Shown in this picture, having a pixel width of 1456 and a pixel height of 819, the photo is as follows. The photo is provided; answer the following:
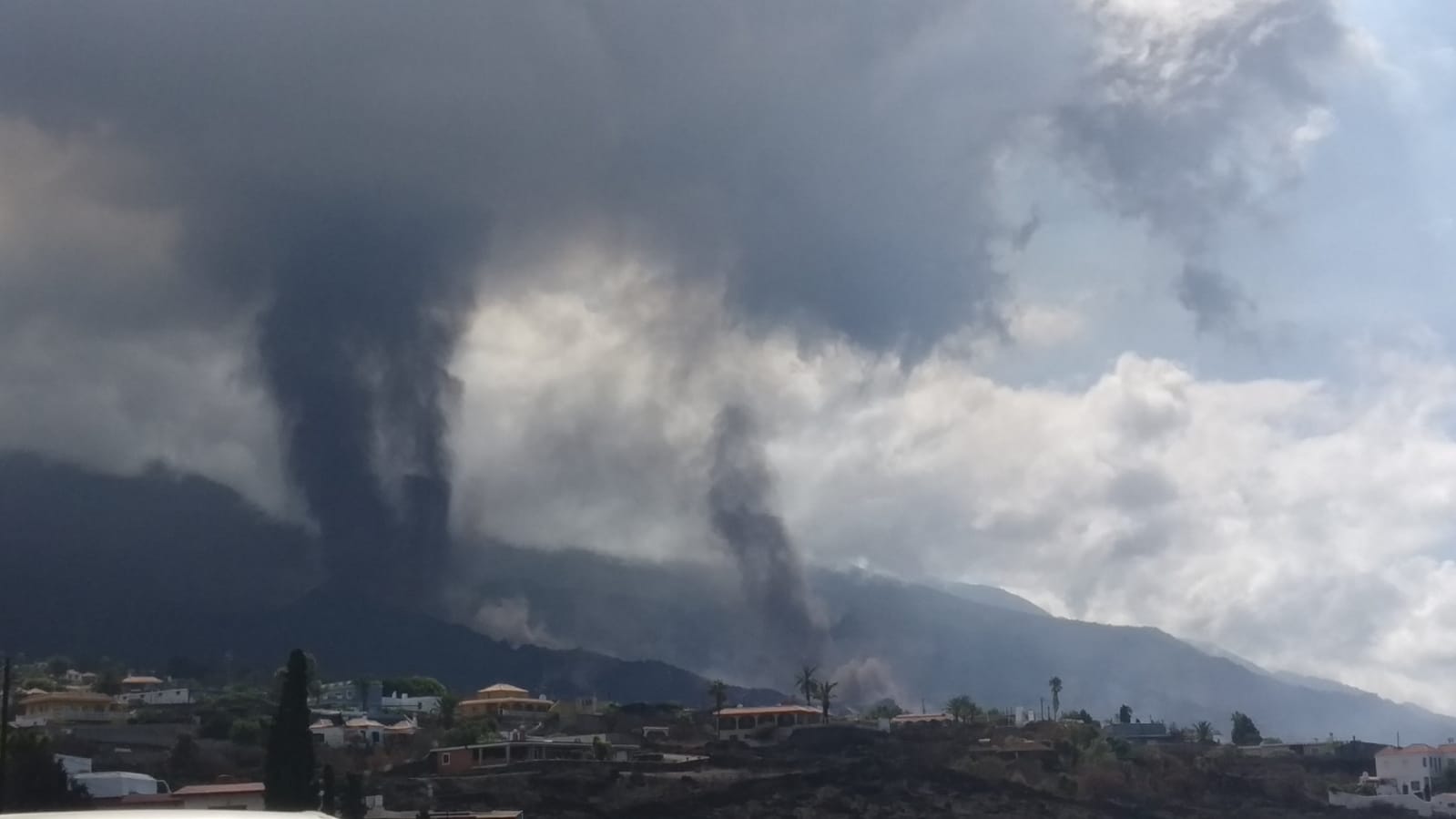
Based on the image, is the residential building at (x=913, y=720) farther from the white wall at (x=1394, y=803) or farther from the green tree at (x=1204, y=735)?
the white wall at (x=1394, y=803)

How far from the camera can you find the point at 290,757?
5834 cm

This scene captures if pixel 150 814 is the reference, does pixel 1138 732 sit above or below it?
above

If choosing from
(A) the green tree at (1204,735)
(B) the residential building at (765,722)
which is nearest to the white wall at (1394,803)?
(B) the residential building at (765,722)

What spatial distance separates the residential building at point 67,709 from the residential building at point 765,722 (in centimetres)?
4896

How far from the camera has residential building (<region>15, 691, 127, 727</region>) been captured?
387 feet

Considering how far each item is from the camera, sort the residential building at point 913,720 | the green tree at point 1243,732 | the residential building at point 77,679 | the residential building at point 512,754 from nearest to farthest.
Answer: the residential building at point 512,754 → the residential building at point 913,720 → the green tree at point 1243,732 → the residential building at point 77,679

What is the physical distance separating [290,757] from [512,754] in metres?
42.2

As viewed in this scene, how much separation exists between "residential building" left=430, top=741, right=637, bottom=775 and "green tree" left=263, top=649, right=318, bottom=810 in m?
35.0

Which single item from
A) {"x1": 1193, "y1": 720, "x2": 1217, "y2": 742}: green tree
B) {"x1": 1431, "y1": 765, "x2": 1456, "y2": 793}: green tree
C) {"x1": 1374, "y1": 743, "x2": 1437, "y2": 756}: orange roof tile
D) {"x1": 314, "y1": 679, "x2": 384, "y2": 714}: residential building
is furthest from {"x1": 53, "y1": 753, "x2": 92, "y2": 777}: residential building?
{"x1": 1193, "y1": 720, "x2": 1217, "y2": 742}: green tree

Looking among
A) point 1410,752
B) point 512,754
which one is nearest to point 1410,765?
point 1410,752

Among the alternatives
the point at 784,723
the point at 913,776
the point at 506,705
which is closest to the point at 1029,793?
the point at 913,776

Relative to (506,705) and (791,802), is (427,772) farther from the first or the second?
(506,705)

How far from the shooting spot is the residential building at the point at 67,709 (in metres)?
118

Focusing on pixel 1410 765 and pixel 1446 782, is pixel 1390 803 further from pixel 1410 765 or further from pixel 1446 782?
pixel 1410 765
